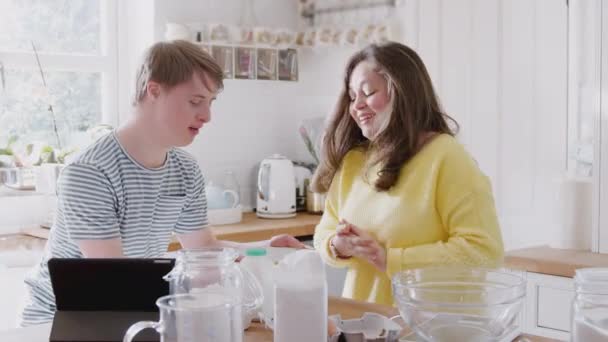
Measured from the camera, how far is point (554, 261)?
260 cm

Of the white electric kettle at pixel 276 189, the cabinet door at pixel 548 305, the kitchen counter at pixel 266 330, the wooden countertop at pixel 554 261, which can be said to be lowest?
the cabinet door at pixel 548 305

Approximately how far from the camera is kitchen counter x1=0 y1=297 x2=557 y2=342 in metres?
1.52

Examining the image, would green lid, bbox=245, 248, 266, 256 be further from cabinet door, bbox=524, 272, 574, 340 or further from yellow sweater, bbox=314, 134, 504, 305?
cabinet door, bbox=524, 272, 574, 340

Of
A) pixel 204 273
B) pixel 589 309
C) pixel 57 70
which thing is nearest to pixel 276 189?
pixel 57 70

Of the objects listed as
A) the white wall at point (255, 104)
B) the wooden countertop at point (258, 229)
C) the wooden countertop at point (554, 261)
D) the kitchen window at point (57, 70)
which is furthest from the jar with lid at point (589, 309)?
the kitchen window at point (57, 70)

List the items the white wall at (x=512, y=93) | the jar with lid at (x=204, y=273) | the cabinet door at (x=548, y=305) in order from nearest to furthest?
the jar with lid at (x=204, y=273)
the cabinet door at (x=548, y=305)
the white wall at (x=512, y=93)

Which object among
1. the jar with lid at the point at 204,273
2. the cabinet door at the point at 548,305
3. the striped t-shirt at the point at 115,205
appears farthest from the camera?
the cabinet door at the point at 548,305

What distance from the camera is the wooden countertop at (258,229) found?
3102 mm

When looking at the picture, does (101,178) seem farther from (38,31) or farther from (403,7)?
(403,7)

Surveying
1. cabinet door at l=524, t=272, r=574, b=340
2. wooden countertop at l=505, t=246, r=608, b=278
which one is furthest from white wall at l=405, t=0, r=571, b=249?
cabinet door at l=524, t=272, r=574, b=340

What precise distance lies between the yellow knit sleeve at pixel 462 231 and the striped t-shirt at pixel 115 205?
0.54 m

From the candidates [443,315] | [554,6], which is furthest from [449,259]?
[554,6]

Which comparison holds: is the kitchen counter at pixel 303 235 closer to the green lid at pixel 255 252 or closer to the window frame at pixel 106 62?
the window frame at pixel 106 62

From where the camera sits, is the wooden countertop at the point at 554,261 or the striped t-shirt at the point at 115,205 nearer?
the striped t-shirt at the point at 115,205
